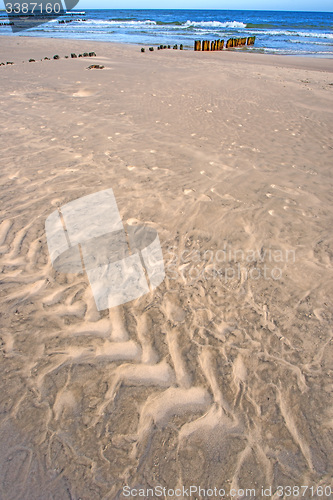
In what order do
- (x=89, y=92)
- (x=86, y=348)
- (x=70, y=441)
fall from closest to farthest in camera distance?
(x=70, y=441), (x=86, y=348), (x=89, y=92)

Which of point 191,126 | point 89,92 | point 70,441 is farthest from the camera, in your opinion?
point 89,92

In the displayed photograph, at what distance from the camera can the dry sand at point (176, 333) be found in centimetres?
168

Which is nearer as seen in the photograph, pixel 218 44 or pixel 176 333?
pixel 176 333

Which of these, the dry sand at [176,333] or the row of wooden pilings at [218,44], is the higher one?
the dry sand at [176,333]

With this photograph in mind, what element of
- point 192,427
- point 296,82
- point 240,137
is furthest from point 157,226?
point 296,82

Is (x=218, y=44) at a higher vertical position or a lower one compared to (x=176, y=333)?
lower

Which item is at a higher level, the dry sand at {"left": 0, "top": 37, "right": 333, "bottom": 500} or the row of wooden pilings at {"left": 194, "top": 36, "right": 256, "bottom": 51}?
the dry sand at {"left": 0, "top": 37, "right": 333, "bottom": 500}

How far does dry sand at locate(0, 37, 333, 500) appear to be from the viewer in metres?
1.68

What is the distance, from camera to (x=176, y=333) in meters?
2.32

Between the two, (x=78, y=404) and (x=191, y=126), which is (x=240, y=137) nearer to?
(x=191, y=126)

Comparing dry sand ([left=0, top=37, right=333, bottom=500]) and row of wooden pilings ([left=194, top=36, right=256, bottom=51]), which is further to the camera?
row of wooden pilings ([left=194, top=36, right=256, bottom=51])

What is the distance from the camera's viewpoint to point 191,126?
634 cm

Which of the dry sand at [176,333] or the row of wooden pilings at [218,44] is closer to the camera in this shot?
the dry sand at [176,333]

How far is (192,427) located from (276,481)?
1.76ft
